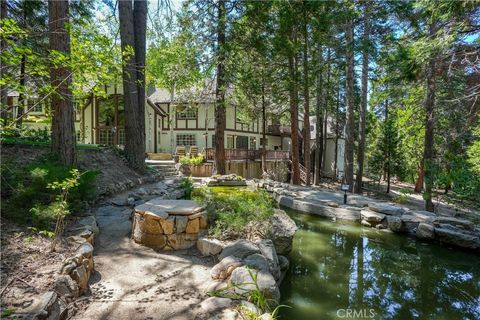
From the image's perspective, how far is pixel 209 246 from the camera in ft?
14.4

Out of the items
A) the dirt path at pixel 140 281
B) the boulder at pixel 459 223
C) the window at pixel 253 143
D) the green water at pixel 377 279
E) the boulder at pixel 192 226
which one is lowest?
the green water at pixel 377 279

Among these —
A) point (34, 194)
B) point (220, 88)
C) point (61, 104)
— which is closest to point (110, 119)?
point (220, 88)

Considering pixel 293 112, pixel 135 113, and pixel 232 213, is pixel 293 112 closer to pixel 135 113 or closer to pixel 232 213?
pixel 135 113

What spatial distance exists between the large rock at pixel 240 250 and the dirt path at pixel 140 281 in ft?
0.97

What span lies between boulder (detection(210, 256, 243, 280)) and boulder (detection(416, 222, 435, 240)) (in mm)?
5278

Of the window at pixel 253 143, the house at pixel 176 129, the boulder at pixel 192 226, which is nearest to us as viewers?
the boulder at pixel 192 226

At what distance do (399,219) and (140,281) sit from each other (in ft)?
21.2

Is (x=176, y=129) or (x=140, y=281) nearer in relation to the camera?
(x=140, y=281)

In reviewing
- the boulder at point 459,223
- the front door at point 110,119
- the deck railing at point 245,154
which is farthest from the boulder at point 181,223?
the front door at point 110,119

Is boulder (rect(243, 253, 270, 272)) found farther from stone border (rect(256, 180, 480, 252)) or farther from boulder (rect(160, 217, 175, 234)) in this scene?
stone border (rect(256, 180, 480, 252))

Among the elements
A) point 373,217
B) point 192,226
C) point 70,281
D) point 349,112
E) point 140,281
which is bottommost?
point 373,217

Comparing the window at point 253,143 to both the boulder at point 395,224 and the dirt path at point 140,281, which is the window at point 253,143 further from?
the dirt path at point 140,281

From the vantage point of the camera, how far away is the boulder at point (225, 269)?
141 inches

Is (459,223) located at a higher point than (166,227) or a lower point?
lower
